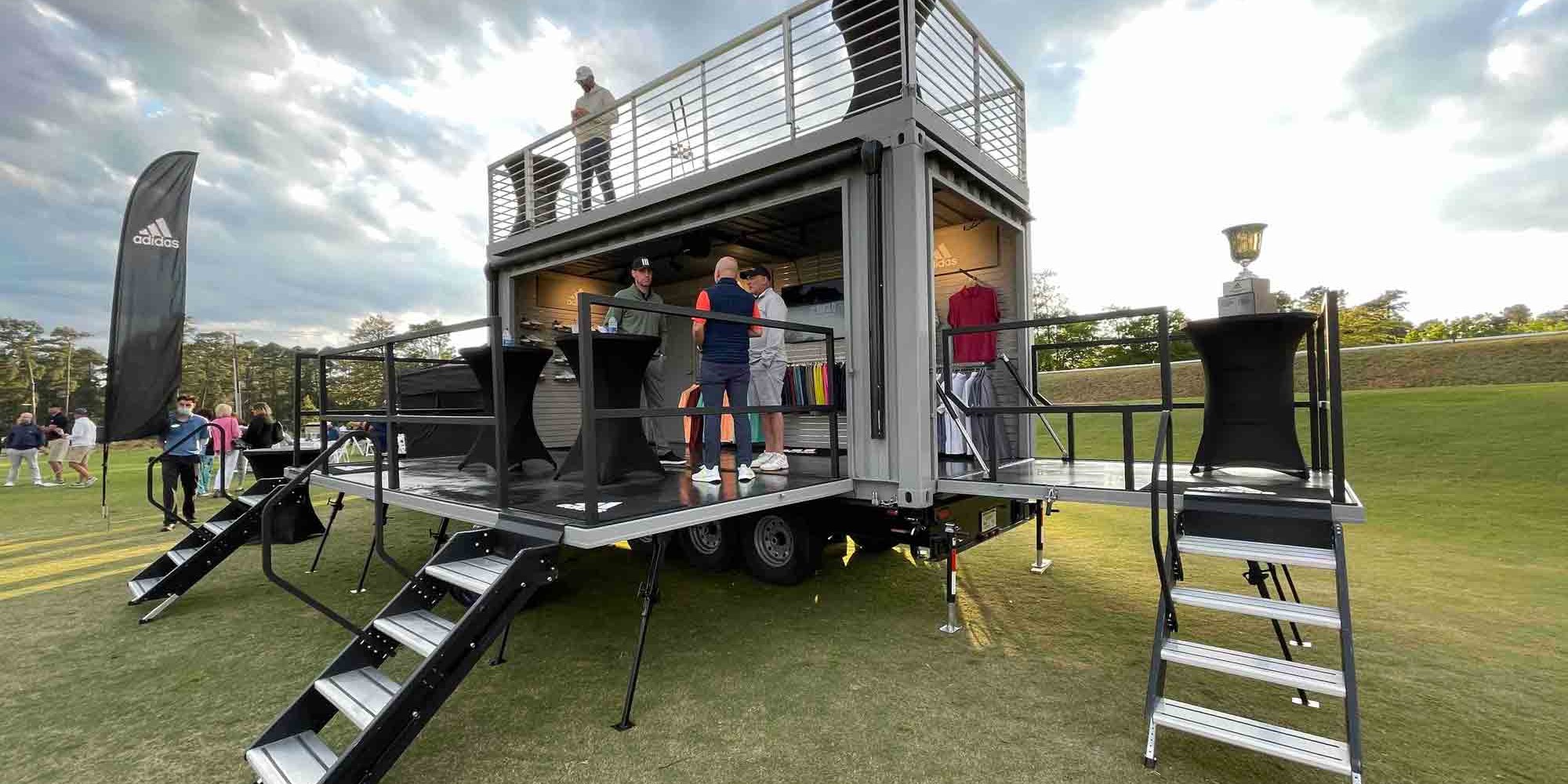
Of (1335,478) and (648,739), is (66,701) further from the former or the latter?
(1335,478)

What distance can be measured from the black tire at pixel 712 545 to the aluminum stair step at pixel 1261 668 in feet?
10.4

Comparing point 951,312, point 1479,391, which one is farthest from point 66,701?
point 1479,391

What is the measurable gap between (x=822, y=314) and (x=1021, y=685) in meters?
4.29

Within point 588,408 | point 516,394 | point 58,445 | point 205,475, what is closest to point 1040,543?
point 588,408

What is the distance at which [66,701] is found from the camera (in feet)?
10.7

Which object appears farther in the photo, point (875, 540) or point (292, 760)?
point (875, 540)

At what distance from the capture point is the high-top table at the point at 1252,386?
3520mm

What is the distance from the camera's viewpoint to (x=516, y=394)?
181 inches

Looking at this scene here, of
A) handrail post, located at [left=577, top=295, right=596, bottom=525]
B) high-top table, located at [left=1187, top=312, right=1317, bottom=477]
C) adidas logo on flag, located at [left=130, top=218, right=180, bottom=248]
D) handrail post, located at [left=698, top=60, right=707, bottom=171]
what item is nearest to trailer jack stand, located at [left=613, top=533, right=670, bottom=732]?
handrail post, located at [left=577, top=295, right=596, bottom=525]

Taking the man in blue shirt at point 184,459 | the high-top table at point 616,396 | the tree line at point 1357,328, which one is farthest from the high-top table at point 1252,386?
the tree line at point 1357,328

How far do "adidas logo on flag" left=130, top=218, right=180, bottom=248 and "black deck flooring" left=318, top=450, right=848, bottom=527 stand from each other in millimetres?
3509

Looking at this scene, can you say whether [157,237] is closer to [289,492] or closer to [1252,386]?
[289,492]

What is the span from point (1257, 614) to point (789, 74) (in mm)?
4129

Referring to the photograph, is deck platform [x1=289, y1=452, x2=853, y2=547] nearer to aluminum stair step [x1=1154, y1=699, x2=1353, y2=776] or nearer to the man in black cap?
the man in black cap
